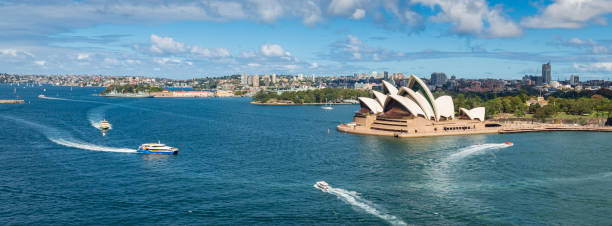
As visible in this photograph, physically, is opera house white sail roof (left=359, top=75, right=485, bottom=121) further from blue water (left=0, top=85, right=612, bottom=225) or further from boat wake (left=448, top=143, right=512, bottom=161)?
boat wake (left=448, top=143, right=512, bottom=161)

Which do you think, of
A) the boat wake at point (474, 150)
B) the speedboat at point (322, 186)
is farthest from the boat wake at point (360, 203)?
the boat wake at point (474, 150)

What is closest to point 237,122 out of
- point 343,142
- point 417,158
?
point 343,142

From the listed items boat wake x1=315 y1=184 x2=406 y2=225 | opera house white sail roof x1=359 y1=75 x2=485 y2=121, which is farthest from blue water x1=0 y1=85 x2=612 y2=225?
opera house white sail roof x1=359 y1=75 x2=485 y2=121

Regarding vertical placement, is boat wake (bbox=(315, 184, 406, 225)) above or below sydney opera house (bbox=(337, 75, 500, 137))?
below

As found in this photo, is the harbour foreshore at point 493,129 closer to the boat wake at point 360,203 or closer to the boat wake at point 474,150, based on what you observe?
the boat wake at point 474,150

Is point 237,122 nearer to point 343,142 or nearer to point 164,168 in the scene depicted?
point 343,142

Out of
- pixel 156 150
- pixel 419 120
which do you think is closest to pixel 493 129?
pixel 419 120
